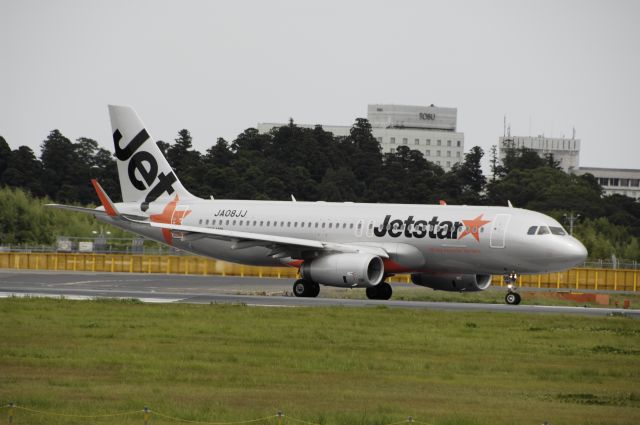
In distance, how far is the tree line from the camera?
5207 inches

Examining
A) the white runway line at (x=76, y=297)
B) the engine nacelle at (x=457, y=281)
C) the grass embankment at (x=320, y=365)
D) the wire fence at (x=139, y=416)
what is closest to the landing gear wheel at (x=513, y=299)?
the engine nacelle at (x=457, y=281)

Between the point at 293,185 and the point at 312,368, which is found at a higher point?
the point at 293,185

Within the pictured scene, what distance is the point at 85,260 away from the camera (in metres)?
77.5

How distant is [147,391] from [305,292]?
28.1 meters

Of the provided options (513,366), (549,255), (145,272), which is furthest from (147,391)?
(145,272)

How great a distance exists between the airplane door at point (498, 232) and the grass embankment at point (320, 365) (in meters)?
7.61

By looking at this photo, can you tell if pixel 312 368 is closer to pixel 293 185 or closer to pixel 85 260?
pixel 85 260

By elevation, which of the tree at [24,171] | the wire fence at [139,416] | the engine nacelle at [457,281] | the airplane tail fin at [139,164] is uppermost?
the tree at [24,171]

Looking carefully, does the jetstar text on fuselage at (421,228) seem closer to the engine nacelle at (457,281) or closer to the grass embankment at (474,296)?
the engine nacelle at (457,281)

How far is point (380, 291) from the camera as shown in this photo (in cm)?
5119

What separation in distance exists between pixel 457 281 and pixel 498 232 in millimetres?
3986

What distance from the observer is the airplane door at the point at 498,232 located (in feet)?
158

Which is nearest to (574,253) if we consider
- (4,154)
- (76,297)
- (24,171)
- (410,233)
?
(410,233)

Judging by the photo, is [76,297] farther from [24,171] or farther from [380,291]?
[24,171]
